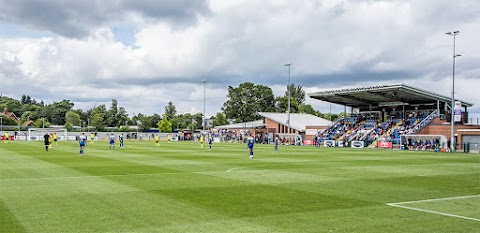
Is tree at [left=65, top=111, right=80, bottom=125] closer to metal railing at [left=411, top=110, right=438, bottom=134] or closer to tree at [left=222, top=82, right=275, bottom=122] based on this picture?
tree at [left=222, top=82, right=275, bottom=122]

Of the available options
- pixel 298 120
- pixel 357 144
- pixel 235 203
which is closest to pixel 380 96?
pixel 357 144

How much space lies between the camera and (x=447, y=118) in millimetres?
65438

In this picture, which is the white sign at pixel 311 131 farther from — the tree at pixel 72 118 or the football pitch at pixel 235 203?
the tree at pixel 72 118

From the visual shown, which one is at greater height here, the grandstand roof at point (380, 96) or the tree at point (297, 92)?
the tree at point (297, 92)

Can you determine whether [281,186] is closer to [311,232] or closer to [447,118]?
[311,232]

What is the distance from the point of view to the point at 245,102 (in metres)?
126

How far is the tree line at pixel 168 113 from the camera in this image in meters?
125

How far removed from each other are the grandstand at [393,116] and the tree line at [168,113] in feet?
107

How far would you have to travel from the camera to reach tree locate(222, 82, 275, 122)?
125m

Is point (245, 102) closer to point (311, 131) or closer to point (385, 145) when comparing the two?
point (311, 131)

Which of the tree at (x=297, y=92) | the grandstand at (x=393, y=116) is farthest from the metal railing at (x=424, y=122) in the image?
the tree at (x=297, y=92)

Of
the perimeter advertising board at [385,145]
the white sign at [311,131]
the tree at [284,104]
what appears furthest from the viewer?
the tree at [284,104]

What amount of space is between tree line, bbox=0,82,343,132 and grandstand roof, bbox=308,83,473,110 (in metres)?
32.3

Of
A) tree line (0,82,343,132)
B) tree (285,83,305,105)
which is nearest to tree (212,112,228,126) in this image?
tree line (0,82,343,132)
